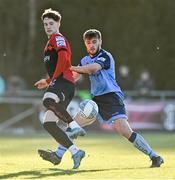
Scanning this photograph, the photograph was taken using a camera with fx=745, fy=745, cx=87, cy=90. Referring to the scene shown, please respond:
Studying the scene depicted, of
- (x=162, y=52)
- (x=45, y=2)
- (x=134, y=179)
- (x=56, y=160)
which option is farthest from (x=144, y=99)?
(x=134, y=179)

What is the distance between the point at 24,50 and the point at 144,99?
8.04m

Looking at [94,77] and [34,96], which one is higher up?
[94,77]

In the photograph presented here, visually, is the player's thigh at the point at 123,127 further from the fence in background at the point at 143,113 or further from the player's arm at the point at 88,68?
the fence in background at the point at 143,113

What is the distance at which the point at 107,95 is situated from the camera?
34.2ft

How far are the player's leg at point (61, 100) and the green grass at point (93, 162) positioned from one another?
0.61 m

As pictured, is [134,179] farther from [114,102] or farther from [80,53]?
[80,53]

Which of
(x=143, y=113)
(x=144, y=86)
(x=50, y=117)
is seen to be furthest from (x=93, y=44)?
(x=144, y=86)

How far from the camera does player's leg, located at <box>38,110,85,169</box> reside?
9.74 metres

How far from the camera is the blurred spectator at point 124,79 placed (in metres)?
24.5

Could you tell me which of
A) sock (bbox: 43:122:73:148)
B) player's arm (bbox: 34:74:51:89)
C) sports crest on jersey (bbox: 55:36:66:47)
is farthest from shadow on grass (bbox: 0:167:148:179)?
sports crest on jersey (bbox: 55:36:66:47)

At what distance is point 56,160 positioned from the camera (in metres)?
10.1

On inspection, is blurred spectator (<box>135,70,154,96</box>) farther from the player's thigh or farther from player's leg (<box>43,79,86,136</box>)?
player's leg (<box>43,79,86,136</box>)

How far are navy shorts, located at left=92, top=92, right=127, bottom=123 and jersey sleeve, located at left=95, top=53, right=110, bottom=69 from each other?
0.46m

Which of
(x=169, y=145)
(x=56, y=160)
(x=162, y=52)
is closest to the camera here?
(x=56, y=160)
